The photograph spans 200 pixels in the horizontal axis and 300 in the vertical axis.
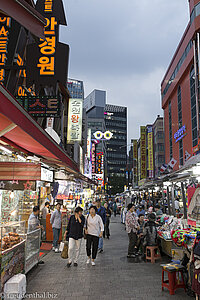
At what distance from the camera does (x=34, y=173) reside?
22.0ft

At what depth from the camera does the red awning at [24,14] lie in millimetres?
3822

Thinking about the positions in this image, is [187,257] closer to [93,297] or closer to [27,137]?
[93,297]

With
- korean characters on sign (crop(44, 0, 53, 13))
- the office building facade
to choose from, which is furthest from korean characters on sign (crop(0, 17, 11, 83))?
the office building facade

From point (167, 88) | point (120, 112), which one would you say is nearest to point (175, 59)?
point (167, 88)

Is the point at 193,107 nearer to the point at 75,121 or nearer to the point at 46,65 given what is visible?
the point at 75,121

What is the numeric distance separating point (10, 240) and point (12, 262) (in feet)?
1.70

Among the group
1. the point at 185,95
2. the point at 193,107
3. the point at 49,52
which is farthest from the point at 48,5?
the point at 185,95

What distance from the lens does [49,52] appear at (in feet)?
36.7

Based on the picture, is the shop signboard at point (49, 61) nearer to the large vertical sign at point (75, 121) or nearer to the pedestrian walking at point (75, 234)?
the pedestrian walking at point (75, 234)

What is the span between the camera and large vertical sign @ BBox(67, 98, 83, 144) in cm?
2272

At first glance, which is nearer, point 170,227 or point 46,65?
point 170,227

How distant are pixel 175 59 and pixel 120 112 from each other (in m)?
107

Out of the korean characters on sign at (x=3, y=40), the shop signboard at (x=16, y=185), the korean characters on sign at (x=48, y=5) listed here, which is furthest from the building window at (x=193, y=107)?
the shop signboard at (x=16, y=185)

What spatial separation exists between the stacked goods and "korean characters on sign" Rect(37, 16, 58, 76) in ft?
22.9
